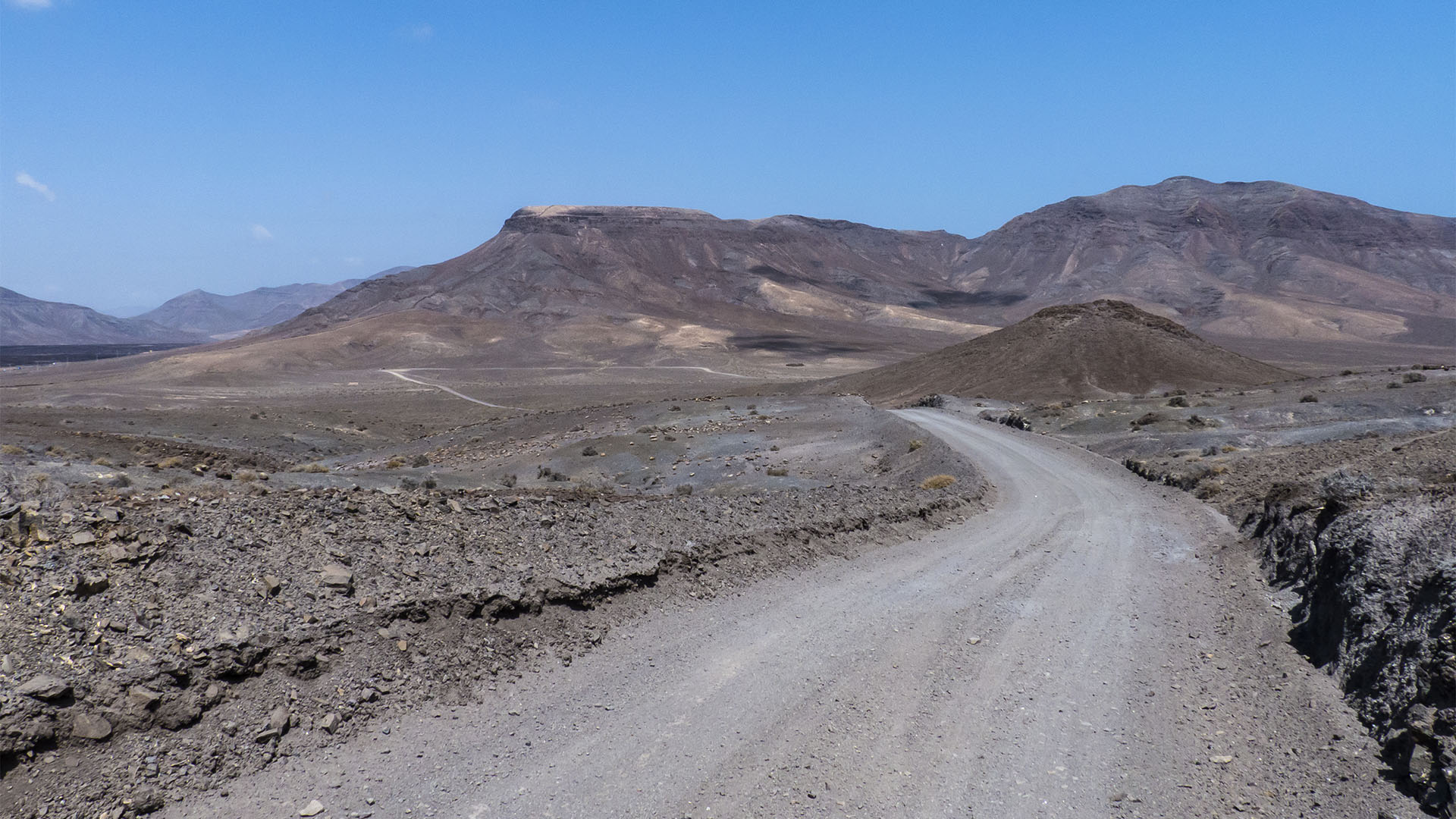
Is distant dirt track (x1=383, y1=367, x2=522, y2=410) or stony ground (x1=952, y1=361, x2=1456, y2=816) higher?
stony ground (x1=952, y1=361, x2=1456, y2=816)

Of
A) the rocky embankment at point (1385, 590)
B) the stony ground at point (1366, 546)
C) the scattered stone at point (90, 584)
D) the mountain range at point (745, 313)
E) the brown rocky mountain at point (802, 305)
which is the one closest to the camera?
the rocky embankment at point (1385, 590)

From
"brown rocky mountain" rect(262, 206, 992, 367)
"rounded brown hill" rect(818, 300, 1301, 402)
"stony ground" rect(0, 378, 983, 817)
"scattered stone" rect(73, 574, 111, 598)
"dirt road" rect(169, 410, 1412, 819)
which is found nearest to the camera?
"stony ground" rect(0, 378, 983, 817)

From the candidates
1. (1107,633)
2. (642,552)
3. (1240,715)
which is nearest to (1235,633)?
(1107,633)

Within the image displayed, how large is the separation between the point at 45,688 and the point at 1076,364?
195ft

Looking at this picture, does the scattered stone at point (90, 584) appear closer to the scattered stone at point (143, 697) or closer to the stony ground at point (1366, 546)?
the scattered stone at point (143, 697)

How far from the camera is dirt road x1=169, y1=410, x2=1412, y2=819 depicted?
19.6 ft

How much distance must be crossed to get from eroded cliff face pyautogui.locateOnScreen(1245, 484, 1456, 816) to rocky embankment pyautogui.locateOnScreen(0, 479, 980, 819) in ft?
20.2

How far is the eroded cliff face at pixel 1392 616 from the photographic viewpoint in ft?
20.0

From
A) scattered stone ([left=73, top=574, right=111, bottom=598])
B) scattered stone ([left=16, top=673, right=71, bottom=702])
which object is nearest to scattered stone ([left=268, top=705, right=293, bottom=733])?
scattered stone ([left=16, top=673, right=71, bottom=702])

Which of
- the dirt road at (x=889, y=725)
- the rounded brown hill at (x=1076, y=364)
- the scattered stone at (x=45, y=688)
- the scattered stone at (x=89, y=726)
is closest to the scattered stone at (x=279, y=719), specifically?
the dirt road at (x=889, y=725)

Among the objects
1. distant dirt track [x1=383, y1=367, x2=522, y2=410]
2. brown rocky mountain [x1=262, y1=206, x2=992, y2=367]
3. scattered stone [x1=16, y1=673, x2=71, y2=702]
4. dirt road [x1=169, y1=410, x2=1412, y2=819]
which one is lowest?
distant dirt track [x1=383, y1=367, x2=522, y2=410]

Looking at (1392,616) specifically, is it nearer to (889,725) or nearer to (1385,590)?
(1385,590)

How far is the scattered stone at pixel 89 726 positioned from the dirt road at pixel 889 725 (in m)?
0.77

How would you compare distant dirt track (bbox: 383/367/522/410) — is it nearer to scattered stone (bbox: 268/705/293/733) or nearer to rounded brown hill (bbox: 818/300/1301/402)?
rounded brown hill (bbox: 818/300/1301/402)
